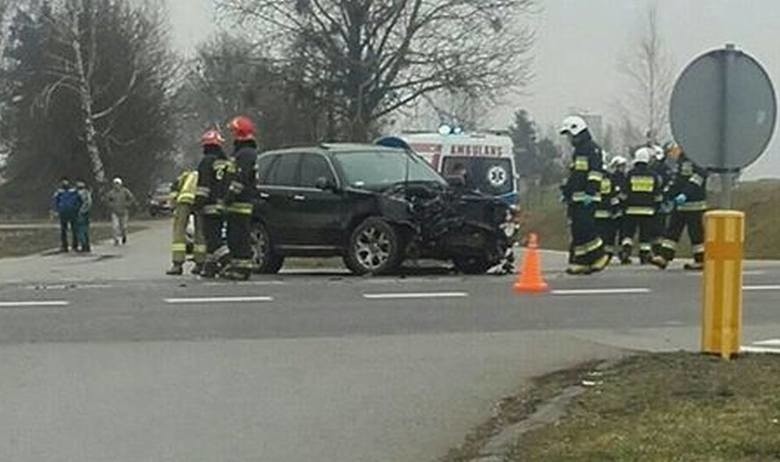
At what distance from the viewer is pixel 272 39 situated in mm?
49094

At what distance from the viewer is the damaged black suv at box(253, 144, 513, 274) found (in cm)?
2011

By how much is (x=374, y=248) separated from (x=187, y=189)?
3001 millimetres

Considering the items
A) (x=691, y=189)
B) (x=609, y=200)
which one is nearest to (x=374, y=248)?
(x=609, y=200)

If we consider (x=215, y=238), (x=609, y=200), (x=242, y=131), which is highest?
(x=242, y=131)

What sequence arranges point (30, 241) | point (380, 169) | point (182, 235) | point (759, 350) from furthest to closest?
point (30, 241) < point (182, 235) < point (380, 169) < point (759, 350)

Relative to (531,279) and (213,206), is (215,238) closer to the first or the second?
(213,206)

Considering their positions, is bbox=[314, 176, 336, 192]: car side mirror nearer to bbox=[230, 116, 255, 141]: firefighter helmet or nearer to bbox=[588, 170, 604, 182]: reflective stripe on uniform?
bbox=[230, 116, 255, 141]: firefighter helmet

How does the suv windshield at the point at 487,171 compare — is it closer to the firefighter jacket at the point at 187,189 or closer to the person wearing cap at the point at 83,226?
the person wearing cap at the point at 83,226

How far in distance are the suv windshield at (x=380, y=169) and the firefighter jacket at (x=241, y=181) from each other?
180 cm

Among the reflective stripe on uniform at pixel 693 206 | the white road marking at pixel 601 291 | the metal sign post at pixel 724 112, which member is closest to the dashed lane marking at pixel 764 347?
the metal sign post at pixel 724 112

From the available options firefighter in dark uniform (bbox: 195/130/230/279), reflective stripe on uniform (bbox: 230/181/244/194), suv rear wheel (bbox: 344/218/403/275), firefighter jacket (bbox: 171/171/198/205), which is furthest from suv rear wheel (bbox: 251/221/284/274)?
reflective stripe on uniform (bbox: 230/181/244/194)

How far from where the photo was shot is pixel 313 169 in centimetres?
2119

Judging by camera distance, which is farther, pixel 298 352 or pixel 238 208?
pixel 238 208

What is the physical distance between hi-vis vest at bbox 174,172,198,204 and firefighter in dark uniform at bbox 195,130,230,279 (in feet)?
2.69
